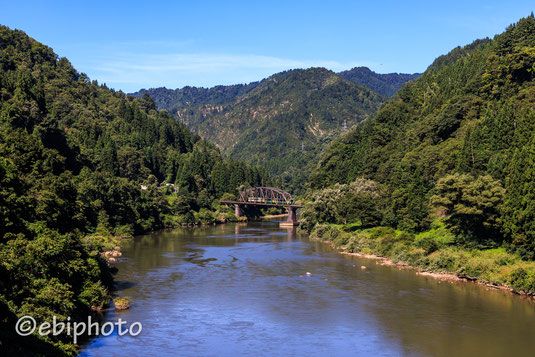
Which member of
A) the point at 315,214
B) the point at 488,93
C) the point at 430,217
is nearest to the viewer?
the point at 430,217

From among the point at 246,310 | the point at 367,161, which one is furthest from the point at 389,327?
the point at 367,161

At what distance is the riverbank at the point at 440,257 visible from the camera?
2131 inches

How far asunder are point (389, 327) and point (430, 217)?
133ft

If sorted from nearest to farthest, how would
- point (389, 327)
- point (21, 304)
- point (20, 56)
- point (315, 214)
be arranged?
1. point (21, 304)
2. point (389, 327)
3. point (315, 214)
4. point (20, 56)

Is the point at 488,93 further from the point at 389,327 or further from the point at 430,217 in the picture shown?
the point at 389,327

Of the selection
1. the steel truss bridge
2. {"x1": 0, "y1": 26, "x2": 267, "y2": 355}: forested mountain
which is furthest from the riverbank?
the steel truss bridge

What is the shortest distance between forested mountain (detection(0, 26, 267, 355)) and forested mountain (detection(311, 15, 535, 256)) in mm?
44762

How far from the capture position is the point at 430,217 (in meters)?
80.8

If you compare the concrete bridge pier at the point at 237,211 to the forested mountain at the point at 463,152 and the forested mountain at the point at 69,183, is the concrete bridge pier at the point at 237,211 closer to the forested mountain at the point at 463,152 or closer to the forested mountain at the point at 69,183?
the forested mountain at the point at 69,183

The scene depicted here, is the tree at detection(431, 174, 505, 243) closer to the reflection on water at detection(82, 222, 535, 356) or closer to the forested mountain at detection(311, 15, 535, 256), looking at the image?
the forested mountain at detection(311, 15, 535, 256)

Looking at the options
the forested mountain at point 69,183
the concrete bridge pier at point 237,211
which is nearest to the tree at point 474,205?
the forested mountain at point 69,183

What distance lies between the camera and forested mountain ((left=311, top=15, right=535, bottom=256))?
204ft

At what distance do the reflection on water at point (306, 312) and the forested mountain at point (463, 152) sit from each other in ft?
33.2

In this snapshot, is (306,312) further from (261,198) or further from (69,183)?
(261,198)
